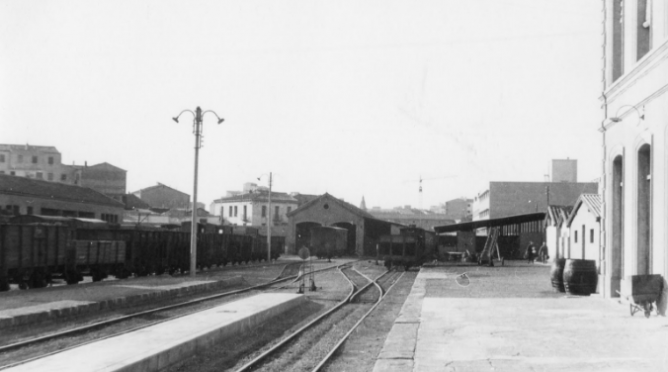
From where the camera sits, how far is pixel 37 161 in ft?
268

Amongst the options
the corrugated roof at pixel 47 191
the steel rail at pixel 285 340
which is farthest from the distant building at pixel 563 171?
the steel rail at pixel 285 340

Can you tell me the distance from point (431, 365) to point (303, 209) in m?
58.3

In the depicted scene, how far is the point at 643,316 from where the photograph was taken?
13180 millimetres

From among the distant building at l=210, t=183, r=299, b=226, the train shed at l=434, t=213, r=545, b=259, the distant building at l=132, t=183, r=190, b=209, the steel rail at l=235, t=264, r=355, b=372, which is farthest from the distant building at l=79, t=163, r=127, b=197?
the steel rail at l=235, t=264, r=355, b=372

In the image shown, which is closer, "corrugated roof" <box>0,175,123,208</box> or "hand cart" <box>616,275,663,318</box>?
"hand cart" <box>616,275,663,318</box>

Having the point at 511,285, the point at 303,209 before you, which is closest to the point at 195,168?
the point at 511,285

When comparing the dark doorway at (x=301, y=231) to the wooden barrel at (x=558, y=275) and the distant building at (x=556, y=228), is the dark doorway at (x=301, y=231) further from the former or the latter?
the wooden barrel at (x=558, y=275)

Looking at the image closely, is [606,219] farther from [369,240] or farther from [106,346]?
[369,240]

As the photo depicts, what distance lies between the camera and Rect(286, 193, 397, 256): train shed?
6625 cm

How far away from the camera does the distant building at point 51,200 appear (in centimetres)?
3750

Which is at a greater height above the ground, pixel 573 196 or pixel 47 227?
pixel 573 196

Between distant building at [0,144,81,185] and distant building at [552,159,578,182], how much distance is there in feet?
182

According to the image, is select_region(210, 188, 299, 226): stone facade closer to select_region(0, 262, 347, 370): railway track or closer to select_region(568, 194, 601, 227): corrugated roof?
select_region(568, 194, 601, 227): corrugated roof

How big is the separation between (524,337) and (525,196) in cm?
6440
